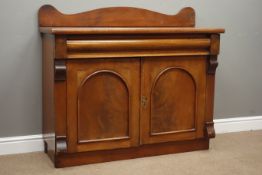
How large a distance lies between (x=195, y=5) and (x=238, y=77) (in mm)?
621

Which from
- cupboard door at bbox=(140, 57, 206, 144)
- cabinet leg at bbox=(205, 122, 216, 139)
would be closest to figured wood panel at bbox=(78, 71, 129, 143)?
cupboard door at bbox=(140, 57, 206, 144)

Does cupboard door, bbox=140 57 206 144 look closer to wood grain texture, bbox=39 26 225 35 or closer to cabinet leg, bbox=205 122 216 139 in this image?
cabinet leg, bbox=205 122 216 139

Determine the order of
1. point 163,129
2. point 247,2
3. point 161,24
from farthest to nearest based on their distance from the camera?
1. point 247,2
2. point 161,24
3. point 163,129

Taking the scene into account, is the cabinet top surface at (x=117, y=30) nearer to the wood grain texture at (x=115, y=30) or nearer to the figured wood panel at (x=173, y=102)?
the wood grain texture at (x=115, y=30)

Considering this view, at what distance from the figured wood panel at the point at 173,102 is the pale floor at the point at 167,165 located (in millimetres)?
Result: 181

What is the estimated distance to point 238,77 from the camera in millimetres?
2922

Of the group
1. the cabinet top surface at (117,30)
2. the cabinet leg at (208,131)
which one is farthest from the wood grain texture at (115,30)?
the cabinet leg at (208,131)

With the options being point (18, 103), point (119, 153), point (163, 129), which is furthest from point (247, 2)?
point (18, 103)

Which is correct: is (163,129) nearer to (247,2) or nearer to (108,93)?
(108,93)

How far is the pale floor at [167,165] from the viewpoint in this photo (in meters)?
2.12

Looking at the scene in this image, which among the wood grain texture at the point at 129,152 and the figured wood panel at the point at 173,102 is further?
the figured wood panel at the point at 173,102

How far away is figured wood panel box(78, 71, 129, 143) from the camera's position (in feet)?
7.06

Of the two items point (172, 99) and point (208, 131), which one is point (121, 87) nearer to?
point (172, 99)

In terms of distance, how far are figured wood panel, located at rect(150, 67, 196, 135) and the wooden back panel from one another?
16.8 inches
